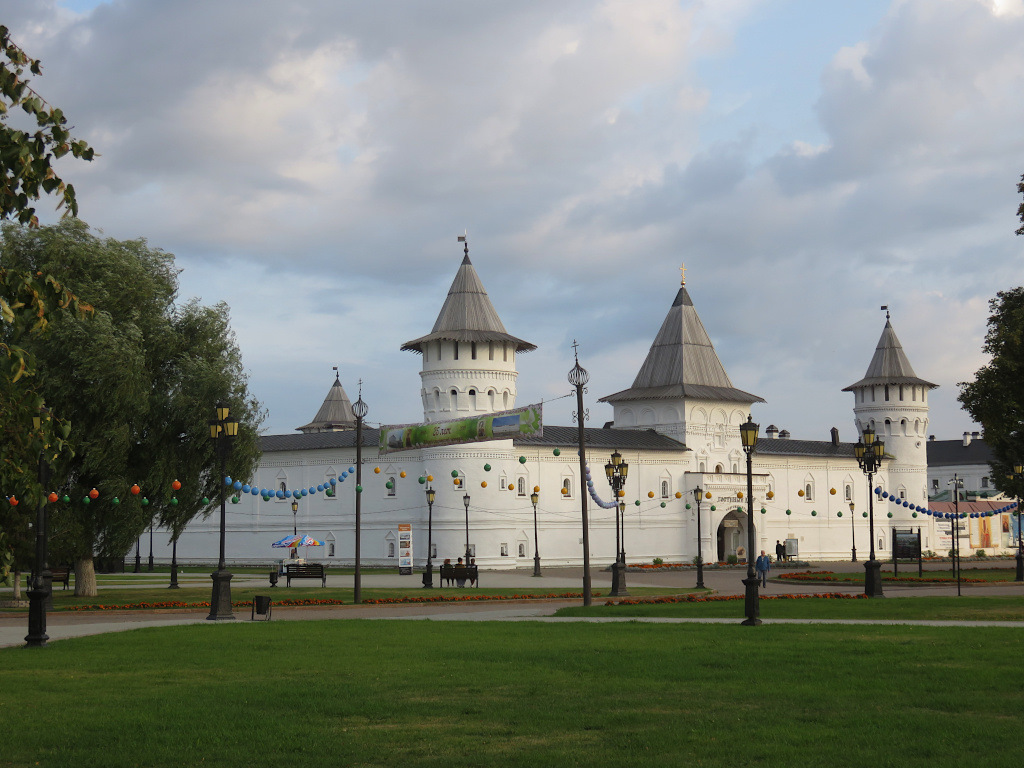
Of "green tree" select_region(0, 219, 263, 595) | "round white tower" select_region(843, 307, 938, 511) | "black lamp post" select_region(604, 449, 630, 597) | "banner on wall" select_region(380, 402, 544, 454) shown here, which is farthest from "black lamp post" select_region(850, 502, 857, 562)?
"green tree" select_region(0, 219, 263, 595)

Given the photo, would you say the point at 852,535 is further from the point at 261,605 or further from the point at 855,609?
the point at 261,605

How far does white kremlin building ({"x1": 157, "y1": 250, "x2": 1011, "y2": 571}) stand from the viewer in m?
63.2

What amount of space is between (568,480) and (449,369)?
9.80 m

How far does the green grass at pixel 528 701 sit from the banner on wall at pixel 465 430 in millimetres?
36995

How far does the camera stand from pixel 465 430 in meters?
58.5

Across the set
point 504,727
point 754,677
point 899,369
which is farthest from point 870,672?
point 899,369

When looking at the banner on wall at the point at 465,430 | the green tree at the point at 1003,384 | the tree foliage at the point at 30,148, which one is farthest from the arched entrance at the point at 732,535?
the tree foliage at the point at 30,148

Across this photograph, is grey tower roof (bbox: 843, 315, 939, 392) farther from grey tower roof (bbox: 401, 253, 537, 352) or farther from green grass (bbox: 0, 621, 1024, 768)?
green grass (bbox: 0, 621, 1024, 768)

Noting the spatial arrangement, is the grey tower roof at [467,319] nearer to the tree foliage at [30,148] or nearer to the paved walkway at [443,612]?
the paved walkway at [443,612]

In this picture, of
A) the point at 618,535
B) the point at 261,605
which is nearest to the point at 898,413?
the point at 618,535

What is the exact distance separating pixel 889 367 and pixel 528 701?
260 ft

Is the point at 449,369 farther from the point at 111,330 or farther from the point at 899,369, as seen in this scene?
the point at 899,369

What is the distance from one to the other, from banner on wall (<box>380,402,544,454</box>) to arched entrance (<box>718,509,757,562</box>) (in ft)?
62.8

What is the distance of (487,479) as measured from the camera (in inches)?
2464
